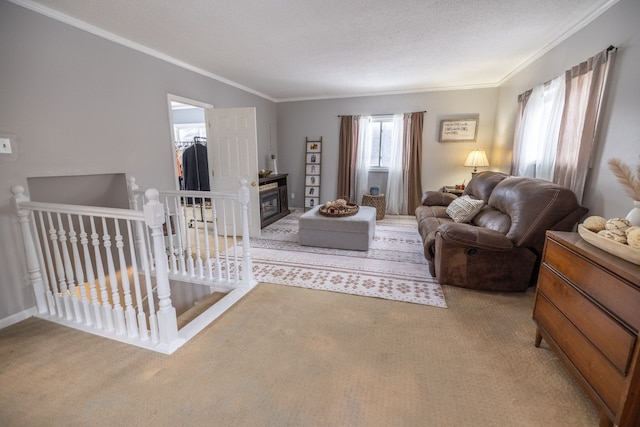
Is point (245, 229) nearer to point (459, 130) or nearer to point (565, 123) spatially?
point (565, 123)

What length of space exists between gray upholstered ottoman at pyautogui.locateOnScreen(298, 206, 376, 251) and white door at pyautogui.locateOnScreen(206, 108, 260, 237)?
885mm

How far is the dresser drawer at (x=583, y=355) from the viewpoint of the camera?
1.12 meters

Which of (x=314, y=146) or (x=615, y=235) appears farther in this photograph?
(x=314, y=146)

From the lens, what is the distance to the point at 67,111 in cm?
234

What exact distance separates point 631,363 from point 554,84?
9.73ft

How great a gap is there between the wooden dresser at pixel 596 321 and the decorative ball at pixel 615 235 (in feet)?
0.25

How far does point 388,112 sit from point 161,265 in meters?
4.92

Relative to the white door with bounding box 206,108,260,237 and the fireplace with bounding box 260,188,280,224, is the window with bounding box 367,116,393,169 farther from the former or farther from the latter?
the white door with bounding box 206,108,260,237

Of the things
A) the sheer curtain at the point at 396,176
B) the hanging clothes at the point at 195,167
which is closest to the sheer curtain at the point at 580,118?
the sheer curtain at the point at 396,176

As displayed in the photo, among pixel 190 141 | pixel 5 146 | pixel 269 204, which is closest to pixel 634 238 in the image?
pixel 5 146

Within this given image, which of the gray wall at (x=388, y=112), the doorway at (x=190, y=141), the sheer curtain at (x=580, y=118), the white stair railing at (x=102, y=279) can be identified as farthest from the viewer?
the doorway at (x=190, y=141)

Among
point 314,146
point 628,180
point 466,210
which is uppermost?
point 314,146

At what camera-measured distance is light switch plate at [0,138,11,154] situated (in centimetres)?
196

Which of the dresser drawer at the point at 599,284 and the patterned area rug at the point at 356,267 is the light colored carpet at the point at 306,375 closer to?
the patterned area rug at the point at 356,267
